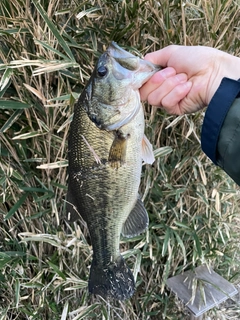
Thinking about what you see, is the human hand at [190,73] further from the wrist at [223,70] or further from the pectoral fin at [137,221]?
the pectoral fin at [137,221]

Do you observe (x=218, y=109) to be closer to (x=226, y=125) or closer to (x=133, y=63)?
(x=226, y=125)

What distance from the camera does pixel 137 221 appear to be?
4.34ft

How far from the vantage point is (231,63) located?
133cm

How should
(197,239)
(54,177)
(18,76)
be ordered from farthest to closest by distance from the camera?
1. (197,239)
2. (54,177)
3. (18,76)

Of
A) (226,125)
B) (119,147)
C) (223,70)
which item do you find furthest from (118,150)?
(223,70)

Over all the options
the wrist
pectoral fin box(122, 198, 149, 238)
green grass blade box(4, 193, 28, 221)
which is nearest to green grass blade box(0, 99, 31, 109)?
green grass blade box(4, 193, 28, 221)

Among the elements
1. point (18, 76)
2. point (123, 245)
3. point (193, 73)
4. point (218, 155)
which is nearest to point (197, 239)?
point (123, 245)

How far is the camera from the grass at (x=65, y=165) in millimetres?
1671

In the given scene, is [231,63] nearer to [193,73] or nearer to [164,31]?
[193,73]

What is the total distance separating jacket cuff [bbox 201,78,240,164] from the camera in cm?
117

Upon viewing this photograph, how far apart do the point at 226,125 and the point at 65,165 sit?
0.84 m

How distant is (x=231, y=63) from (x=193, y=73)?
0.47 ft

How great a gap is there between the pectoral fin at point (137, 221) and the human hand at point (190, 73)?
0.40m

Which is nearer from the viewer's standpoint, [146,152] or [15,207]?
[146,152]
